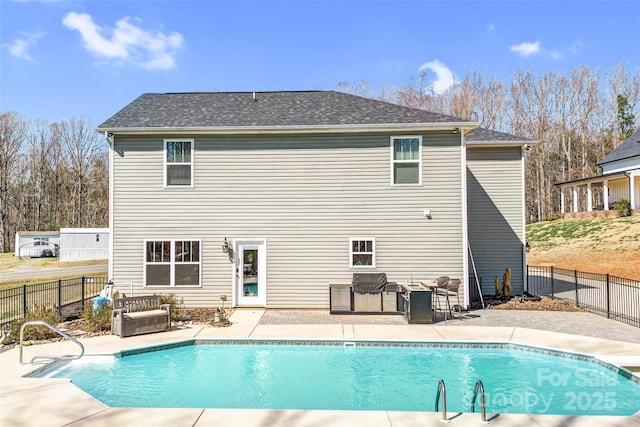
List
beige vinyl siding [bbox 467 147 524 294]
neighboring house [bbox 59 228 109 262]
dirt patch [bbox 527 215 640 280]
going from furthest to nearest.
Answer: neighboring house [bbox 59 228 109 262]
dirt patch [bbox 527 215 640 280]
beige vinyl siding [bbox 467 147 524 294]

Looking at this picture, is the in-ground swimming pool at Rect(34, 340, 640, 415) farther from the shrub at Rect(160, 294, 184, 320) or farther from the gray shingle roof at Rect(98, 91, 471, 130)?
the gray shingle roof at Rect(98, 91, 471, 130)

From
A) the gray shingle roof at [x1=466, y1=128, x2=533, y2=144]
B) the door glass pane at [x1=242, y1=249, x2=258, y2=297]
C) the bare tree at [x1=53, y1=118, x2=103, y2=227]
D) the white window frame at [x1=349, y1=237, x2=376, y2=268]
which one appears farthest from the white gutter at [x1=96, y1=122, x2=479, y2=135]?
the bare tree at [x1=53, y1=118, x2=103, y2=227]

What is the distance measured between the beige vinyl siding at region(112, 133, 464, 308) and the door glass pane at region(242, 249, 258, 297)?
438 millimetres

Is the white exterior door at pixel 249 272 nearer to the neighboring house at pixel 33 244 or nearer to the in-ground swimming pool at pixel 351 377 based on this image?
the in-ground swimming pool at pixel 351 377

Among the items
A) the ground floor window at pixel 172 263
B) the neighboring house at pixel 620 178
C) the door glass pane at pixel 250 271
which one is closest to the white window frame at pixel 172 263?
the ground floor window at pixel 172 263

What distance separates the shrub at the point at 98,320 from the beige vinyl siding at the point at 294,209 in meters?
2.42

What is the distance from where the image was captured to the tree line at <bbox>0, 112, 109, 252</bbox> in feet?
133

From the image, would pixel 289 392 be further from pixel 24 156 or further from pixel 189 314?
pixel 24 156

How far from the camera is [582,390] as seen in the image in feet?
21.8

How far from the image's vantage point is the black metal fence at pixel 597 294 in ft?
36.5

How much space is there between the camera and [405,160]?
12.4 m

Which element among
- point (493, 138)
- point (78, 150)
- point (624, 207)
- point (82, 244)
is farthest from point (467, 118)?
point (78, 150)

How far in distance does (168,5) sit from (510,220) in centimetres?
1362

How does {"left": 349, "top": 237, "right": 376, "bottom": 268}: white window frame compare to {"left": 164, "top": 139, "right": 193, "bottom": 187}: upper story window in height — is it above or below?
below
